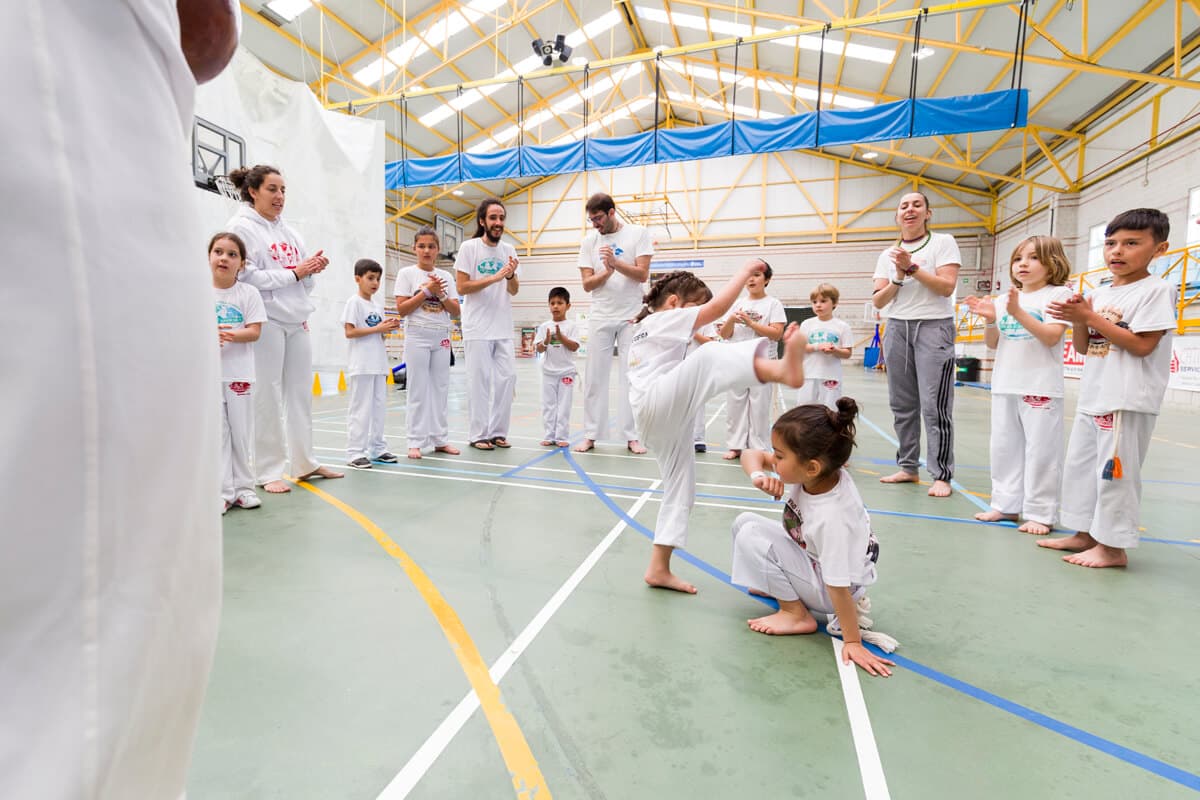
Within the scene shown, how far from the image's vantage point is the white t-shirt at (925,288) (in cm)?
362

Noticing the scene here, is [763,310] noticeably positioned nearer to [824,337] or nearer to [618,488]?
[824,337]

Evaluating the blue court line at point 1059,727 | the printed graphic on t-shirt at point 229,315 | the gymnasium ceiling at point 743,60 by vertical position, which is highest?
the gymnasium ceiling at point 743,60

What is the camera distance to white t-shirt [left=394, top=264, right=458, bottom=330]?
14.8 ft

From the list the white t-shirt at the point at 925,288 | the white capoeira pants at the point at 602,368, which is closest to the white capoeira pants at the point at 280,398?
the white capoeira pants at the point at 602,368

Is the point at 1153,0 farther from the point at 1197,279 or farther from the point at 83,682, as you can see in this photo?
the point at 83,682

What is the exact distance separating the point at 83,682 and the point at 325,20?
1511cm

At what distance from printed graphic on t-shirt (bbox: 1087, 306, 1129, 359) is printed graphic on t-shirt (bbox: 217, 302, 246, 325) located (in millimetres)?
4145

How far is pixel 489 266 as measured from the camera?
4.72 meters

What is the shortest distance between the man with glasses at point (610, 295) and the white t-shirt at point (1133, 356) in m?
2.71

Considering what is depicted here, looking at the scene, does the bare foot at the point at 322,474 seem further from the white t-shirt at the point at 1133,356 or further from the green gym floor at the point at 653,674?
the white t-shirt at the point at 1133,356

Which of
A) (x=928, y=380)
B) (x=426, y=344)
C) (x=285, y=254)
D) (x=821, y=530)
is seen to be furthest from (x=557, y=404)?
(x=821, y=530)

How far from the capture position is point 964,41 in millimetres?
11422

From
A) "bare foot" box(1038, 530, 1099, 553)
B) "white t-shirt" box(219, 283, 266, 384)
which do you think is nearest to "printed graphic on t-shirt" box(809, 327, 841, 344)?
"bare foot" box(1038, 530, 1099, 553)

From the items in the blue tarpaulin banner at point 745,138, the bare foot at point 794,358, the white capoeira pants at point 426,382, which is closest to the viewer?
the bare foot at point 794,358
